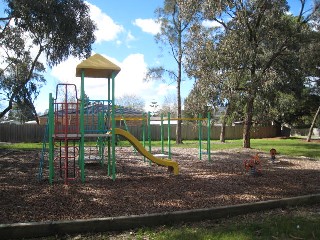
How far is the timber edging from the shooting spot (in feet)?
15.2

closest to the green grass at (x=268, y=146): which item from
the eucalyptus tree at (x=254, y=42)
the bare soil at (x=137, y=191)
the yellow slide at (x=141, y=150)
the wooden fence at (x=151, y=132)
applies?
the eucalyptus tree at (x=254, y=42)

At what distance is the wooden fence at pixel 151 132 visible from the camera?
31.6 m

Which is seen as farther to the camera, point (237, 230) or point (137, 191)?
point (137, 191)

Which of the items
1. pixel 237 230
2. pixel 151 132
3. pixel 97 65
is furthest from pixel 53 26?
pixel 151 132

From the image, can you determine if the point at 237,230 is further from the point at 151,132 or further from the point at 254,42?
the point at 151,132

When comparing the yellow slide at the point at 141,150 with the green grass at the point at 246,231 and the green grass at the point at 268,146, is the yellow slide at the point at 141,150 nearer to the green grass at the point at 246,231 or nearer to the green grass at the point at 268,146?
the green grass at the point at 246,231

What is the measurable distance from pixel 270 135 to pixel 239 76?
27.7 m

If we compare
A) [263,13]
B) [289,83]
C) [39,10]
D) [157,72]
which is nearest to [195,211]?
[39,10]

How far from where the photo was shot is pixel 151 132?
34.7m

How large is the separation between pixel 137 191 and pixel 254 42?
12.7 meters

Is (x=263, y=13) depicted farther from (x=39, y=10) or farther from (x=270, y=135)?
(x=270, y=135)

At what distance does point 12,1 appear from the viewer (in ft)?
44.2

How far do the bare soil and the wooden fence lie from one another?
21677 mm

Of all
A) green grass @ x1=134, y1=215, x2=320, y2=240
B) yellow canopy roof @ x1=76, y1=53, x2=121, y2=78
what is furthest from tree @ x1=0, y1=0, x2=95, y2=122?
green grass @ x1=134, y1=215, x2=320, y2=240
